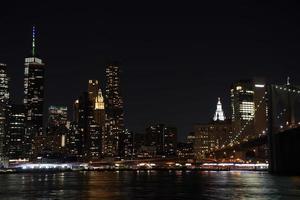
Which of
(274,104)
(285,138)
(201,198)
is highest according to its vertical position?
(274,104)

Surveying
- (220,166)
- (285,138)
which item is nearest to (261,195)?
(285,138)

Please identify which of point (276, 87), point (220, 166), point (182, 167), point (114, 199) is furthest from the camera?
point (182, 167)

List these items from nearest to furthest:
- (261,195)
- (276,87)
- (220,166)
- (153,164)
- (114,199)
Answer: (114,199) → (261,195) → (276,87) → (220,166) → (153,164)

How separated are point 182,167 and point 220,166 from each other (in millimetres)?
17421

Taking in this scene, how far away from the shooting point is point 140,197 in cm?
4903

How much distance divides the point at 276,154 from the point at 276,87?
12.2m

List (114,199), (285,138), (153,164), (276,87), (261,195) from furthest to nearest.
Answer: (153,164) < (276,87) < (285,138) < (261,195) < (114,199)

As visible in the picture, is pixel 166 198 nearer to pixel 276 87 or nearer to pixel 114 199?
pixel 114 199

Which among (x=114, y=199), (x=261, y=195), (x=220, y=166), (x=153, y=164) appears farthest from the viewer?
(x=153, y=164)

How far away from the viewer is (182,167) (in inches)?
7382

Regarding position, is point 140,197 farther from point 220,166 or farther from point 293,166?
point 220,166

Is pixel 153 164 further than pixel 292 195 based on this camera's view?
Yes

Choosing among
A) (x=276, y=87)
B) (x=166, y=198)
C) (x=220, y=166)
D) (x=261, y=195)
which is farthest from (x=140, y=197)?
(x=220, y=166)

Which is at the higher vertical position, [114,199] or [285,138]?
[285,138]
